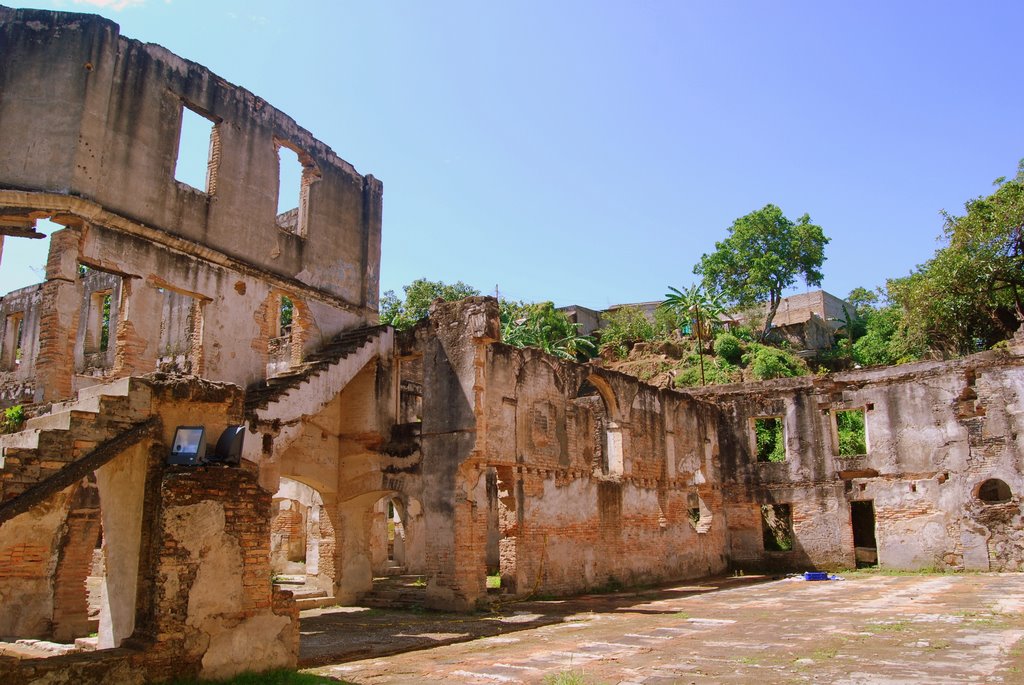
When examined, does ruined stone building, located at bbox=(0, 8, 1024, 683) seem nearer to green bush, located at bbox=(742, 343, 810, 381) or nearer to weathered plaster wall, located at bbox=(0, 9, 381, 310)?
weathered plaster wall, located at bbox=(0, 9, 381, 310)

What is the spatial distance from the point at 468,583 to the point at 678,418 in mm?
10127

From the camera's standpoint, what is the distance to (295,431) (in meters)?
15.2

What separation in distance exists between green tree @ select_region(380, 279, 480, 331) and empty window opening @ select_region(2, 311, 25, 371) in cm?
1574

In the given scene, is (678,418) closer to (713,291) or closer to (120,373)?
(120,373)

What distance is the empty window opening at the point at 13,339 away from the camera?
2197 centimetres

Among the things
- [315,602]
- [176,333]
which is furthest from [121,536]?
[176,333]

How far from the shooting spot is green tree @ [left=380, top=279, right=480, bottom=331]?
36438 mm

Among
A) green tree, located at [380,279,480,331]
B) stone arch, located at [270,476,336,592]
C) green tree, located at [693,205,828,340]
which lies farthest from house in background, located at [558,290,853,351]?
stone arch, located at [270,476,336,592]

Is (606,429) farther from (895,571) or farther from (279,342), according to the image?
(895,571)

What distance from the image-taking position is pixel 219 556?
7.77 metres

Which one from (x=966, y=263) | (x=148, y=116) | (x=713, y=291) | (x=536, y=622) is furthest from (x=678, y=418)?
(x=713, y=291)

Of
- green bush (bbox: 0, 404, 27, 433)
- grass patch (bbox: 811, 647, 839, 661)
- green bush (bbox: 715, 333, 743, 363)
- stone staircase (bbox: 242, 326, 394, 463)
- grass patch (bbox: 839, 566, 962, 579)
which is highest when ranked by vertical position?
green bush (bbox: 715, 333, 743, 363)

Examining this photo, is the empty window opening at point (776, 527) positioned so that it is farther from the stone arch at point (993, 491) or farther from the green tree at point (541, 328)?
the green tree at point (541, 328)

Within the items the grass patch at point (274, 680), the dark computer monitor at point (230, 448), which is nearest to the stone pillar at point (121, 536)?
the dark computer monitor at point (230, 448)
